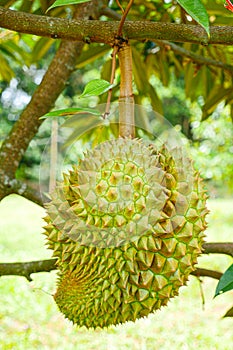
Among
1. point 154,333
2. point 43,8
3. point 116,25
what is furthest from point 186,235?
point 154,333

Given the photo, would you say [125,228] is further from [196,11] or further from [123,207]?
[196,11]

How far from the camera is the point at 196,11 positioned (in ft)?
1.55

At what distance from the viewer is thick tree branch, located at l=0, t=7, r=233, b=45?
0.58m

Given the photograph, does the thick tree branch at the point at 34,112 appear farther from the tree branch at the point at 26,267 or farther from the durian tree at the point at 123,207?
the durian tree at the point at 123,207

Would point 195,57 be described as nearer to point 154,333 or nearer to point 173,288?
point 173,288

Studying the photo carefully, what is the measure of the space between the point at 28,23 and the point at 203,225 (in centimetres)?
33

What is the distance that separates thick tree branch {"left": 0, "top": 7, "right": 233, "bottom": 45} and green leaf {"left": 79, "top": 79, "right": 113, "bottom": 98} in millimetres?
60

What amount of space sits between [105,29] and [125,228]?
0.23m

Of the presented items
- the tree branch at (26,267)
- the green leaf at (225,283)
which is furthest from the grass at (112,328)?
the green leaf at (225,283)

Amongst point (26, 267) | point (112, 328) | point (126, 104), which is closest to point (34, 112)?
point (26, 267)

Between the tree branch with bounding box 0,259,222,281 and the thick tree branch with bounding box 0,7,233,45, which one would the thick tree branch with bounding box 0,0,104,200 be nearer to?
the tree branch with bounding box 0,259,222,281

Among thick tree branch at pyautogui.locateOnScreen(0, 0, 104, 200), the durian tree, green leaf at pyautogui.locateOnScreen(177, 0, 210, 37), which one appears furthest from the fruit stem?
thick tree branch at pyautogui.locateOnScreen(0, 0, 104, 200)

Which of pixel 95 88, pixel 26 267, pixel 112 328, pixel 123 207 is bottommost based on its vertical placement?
pixel 112 328

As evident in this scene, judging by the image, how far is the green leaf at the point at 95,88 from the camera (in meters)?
0.55
